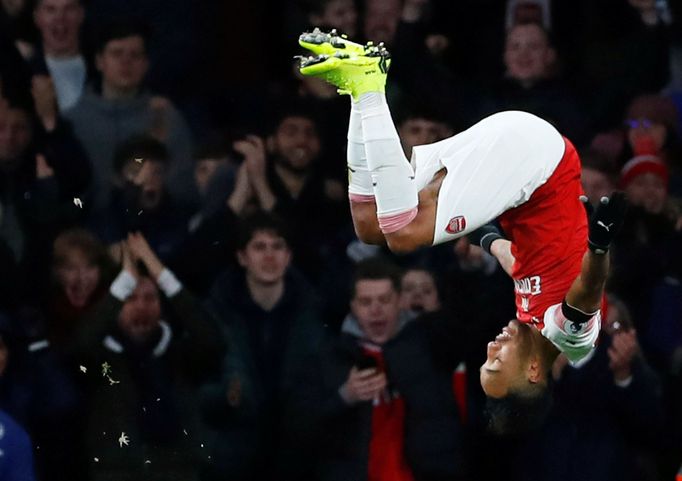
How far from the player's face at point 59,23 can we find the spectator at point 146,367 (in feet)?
4.18

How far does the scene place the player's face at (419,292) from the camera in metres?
9.57

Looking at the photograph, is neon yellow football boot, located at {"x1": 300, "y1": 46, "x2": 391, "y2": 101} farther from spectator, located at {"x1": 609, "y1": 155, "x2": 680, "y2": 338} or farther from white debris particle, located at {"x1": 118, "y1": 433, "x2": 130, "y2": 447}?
spectator, located at {"x1": 609, "y1": 155, "x2": 680, "y2": 338}

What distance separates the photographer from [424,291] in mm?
9602

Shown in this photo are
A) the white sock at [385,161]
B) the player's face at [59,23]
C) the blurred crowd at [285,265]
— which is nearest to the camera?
the white sock at [385,161]

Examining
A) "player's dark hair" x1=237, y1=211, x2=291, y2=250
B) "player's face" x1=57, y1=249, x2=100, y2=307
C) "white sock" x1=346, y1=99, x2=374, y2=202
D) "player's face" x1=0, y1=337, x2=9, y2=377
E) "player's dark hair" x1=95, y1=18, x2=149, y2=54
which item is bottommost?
"player's face" x1=0, y1=337, x2=9, y2=377

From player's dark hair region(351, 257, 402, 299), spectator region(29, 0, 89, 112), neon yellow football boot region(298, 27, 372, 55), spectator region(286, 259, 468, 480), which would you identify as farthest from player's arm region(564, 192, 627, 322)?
spectator region(29, 0, 89, 112)

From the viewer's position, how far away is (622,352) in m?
9.34

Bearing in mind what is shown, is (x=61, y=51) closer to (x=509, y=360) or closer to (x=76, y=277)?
(x=76, y=277)

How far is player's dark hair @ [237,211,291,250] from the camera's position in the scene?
9.63m

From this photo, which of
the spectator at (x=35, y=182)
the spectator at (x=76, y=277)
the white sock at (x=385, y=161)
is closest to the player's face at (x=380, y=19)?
the spectator at (x=35, y=182)

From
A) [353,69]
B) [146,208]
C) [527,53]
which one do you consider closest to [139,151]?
[146,208]

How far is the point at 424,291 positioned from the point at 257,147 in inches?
45.7

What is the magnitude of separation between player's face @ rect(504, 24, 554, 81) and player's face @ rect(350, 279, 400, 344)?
1437mm

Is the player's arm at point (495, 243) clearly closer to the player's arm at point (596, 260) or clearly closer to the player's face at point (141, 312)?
the player's arm at point (596, 260)
